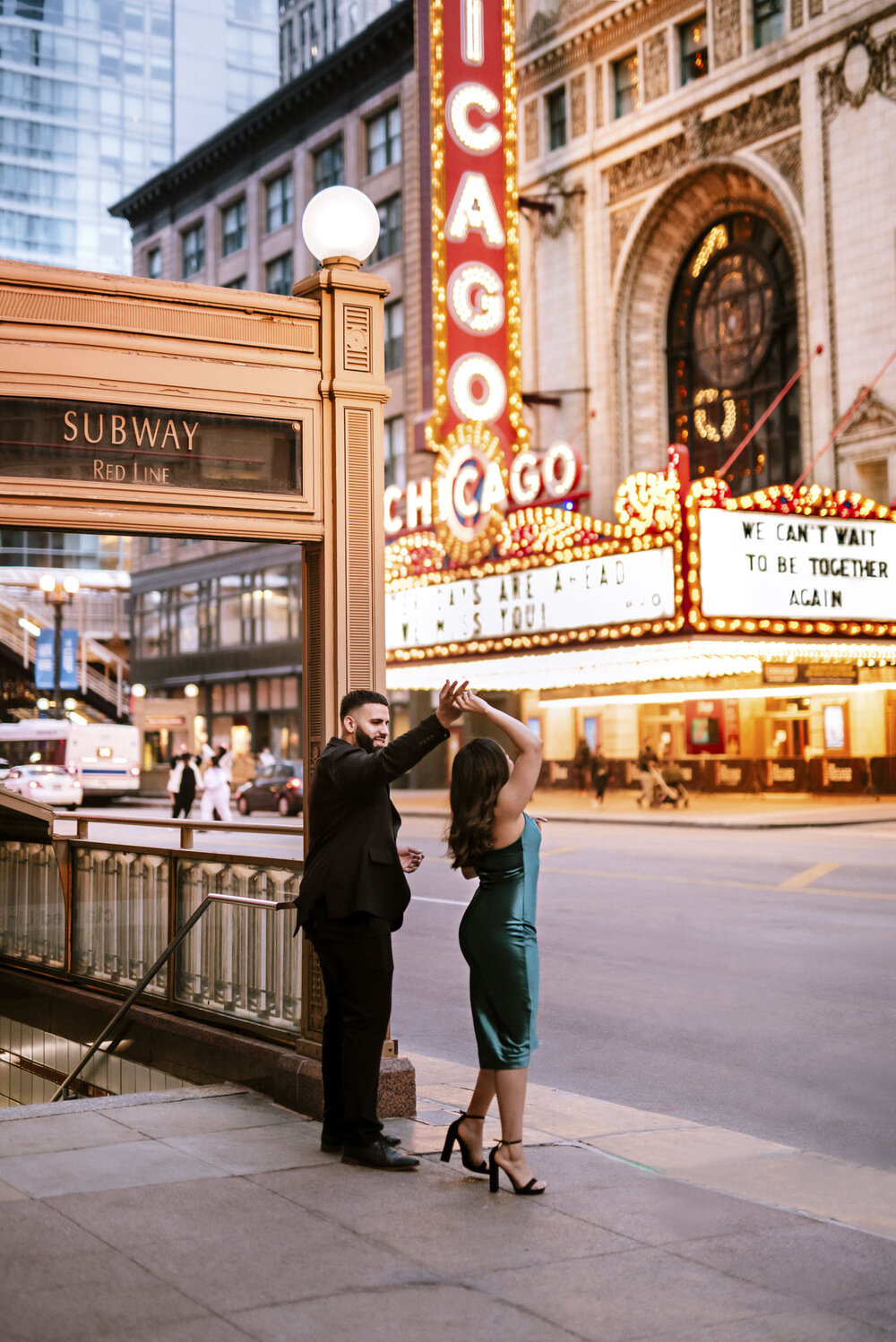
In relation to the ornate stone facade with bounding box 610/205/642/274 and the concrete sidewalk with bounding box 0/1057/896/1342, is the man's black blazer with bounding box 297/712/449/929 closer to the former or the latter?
the concrete sidewalk with bounding box 0/1057/896/1342

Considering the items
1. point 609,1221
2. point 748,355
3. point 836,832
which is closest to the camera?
point 609,1221

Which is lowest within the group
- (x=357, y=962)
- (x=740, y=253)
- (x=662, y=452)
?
(x=357, y=962)

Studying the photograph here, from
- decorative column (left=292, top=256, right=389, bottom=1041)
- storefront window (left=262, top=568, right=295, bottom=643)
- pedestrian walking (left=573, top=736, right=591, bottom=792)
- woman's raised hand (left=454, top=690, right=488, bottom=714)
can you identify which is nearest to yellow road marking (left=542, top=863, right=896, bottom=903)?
decorative column (left=292, top=256, right=389, bottom=1041)

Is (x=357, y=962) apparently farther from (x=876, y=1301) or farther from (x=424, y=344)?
(x=424, y=344)

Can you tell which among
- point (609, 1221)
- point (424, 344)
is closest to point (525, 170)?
point (424, 344)

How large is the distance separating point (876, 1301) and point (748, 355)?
1217 inches

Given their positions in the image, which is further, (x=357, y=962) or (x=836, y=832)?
(x=836, y=832)

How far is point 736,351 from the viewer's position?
33500 millimetres

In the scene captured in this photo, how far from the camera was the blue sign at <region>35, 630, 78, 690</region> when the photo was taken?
46.0m

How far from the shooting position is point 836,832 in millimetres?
24656

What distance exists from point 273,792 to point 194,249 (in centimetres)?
3145

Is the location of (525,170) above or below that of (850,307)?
above

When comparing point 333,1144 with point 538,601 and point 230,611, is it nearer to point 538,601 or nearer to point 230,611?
point 538,601

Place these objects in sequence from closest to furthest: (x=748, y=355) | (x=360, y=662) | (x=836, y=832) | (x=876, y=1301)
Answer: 1. (x=876, y=1301)
2. (x=360, y=662)
3. (x=836, y=832)
4. (x=748, y=355)
